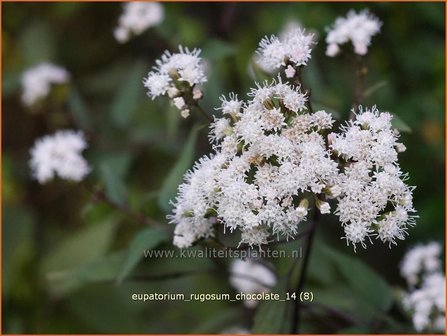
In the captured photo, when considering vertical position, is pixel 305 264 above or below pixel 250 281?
below

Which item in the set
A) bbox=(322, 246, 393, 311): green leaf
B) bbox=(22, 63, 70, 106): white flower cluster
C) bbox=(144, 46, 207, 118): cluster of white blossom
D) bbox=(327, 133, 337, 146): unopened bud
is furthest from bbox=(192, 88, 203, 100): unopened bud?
bbox=(22, 63, 70, 106): white flower cluster

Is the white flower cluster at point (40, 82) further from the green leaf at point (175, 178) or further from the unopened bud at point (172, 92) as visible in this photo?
the unopened bud at point (172, 92)

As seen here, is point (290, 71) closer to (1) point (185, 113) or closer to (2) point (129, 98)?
(1) point (185, 113)

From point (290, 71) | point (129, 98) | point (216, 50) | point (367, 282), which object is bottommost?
point (367, 282)

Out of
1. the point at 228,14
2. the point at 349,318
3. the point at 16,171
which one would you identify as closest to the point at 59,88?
the point at 16,171

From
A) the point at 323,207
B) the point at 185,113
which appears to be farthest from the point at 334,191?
the point at 185,113

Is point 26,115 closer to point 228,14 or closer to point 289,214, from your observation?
point 228,14
